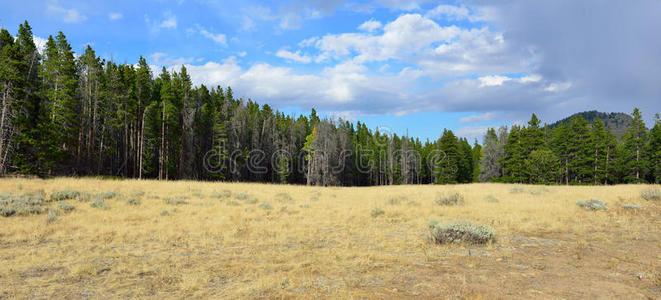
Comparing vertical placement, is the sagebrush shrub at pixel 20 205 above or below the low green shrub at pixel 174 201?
above

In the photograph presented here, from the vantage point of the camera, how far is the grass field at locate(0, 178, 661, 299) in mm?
5574

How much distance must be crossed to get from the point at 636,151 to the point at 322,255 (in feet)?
199

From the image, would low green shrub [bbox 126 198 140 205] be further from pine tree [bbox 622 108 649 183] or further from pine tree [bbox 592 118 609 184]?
pine tree [bbox 622 108 649 183]

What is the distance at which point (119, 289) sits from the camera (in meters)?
5.79

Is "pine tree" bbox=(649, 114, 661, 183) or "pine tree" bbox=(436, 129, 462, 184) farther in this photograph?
"pine tree" bbox=(436, 129, 462, 184)

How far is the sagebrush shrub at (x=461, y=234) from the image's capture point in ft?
28.5

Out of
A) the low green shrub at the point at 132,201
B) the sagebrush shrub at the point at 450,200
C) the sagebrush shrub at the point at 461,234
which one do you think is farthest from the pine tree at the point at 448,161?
the low green shrub at the point at 132,201

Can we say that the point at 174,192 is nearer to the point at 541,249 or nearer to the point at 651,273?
the point at 541,249

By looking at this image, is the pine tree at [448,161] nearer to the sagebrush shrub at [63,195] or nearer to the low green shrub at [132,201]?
the low green shrub at [132,201]

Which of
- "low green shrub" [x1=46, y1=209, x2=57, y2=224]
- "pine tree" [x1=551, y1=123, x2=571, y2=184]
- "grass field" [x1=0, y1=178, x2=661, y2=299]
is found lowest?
"grass field" [x1=0, y1=178, x2=661, y2=299]

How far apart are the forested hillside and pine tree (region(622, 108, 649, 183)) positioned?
147 mm

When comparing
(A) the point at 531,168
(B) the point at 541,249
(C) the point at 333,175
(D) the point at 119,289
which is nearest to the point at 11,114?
(D) the point at 119,289

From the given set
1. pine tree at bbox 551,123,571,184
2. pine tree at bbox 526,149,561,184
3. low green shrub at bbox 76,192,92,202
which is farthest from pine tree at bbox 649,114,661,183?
low green shrub at bbox 76,192,92,202

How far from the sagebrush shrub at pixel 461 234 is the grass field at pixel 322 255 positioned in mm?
237
